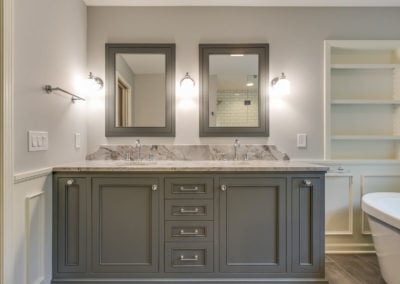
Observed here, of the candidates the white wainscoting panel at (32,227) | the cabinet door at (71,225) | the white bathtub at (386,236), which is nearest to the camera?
the white wainscoting panel at (32,227)

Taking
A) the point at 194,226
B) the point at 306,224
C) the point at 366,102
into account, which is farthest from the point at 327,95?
the point at 194,226

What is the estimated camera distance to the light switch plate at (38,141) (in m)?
1.59

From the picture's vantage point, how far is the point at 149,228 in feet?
6.16

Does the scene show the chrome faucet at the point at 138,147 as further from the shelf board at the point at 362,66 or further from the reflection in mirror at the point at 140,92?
the shelf board at the point at 362,66

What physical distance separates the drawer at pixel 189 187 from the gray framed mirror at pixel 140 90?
2.35ft

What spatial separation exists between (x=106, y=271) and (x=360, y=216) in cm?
230

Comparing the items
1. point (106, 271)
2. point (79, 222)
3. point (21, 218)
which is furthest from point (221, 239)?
point (21, 218)

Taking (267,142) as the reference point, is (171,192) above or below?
below

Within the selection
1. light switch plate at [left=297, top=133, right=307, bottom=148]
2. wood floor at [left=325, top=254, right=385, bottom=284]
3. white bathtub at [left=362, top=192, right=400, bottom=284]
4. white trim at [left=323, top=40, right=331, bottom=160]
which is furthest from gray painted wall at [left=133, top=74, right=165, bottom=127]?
wood floor at [left=325, top=254, right=385, bottom=284]

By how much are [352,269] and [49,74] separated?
280 centimetres

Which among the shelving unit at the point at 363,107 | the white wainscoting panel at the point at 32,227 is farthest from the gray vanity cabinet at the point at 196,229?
the shelving unit at the point at 363,107

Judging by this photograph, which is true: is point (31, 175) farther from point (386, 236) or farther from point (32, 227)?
point (386, 236)

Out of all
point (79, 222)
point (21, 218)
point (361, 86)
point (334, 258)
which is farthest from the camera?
point (361, 86)

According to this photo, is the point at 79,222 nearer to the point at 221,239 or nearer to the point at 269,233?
the point at 221,239
